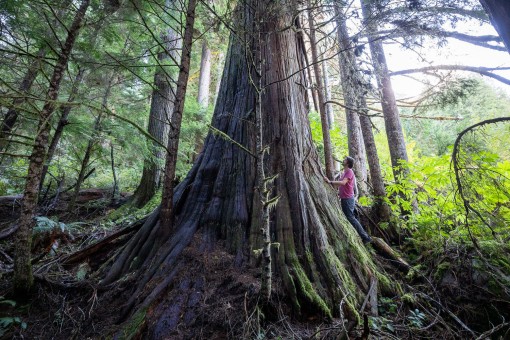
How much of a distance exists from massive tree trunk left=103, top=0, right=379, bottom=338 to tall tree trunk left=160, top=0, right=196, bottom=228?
0.73ft

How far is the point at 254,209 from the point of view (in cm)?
310

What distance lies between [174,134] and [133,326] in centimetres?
201

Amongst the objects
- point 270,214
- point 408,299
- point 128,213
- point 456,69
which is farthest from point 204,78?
point 408,299

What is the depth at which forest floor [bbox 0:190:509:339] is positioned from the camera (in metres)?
2.24

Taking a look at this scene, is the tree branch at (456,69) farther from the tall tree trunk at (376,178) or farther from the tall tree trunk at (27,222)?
the tall tree trunk at (27,222)

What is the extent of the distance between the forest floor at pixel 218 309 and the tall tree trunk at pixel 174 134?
556 millimetres

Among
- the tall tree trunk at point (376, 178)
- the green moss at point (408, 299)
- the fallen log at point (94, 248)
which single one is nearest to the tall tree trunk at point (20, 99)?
the fallen log at point (94, 248)

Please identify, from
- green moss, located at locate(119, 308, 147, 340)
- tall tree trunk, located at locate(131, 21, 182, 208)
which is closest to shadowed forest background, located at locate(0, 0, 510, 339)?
green moss, located at locate(119, 308, 147, 340)

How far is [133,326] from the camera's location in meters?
2.23

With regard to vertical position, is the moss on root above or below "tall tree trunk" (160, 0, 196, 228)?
below

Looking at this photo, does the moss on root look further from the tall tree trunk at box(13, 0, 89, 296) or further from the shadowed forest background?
the tall tree trunk at box(13, 0, 89, 296)

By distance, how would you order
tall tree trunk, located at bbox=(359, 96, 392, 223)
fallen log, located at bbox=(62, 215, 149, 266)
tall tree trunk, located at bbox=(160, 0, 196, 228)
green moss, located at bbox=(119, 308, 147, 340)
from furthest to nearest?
tall tree trunk, located at bbox=(359, 96, 392, 223), fallen log, located at bbox=(62, 215, 149, 266), tall tree trunk, located at bbox=(160, 0, 196, 228), green moss, located at bbox=(119, 308, 147, 340)

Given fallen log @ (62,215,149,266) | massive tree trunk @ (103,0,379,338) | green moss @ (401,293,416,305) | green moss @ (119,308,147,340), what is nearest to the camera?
green moss @ (119,308,147,340)

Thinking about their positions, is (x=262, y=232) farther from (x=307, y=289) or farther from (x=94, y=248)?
(x=94, y=248)
